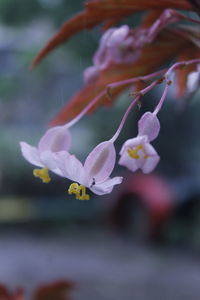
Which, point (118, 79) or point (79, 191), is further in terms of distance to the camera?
point (118, 79)

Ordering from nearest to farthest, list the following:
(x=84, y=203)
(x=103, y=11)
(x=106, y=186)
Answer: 1. (x=106, y=186)
2. (x=103, y=11)
3. (x=84, y=203)

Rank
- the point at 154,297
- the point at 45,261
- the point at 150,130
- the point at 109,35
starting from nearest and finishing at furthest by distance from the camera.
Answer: the point at 150,130
the point at 109,35
the point at 154,297
the point at 45,261

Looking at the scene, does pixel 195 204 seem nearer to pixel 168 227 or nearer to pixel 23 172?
pixel 168 227

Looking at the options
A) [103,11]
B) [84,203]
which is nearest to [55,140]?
[103,11]

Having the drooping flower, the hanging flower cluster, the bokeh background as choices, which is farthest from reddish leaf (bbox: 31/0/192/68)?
the bokeh background

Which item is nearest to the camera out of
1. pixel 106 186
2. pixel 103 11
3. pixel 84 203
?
pixel 106 186

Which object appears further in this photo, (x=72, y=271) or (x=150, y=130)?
(x=72, y=271)

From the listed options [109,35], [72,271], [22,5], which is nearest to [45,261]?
[72,271]

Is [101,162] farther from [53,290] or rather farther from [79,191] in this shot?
[53,290]
